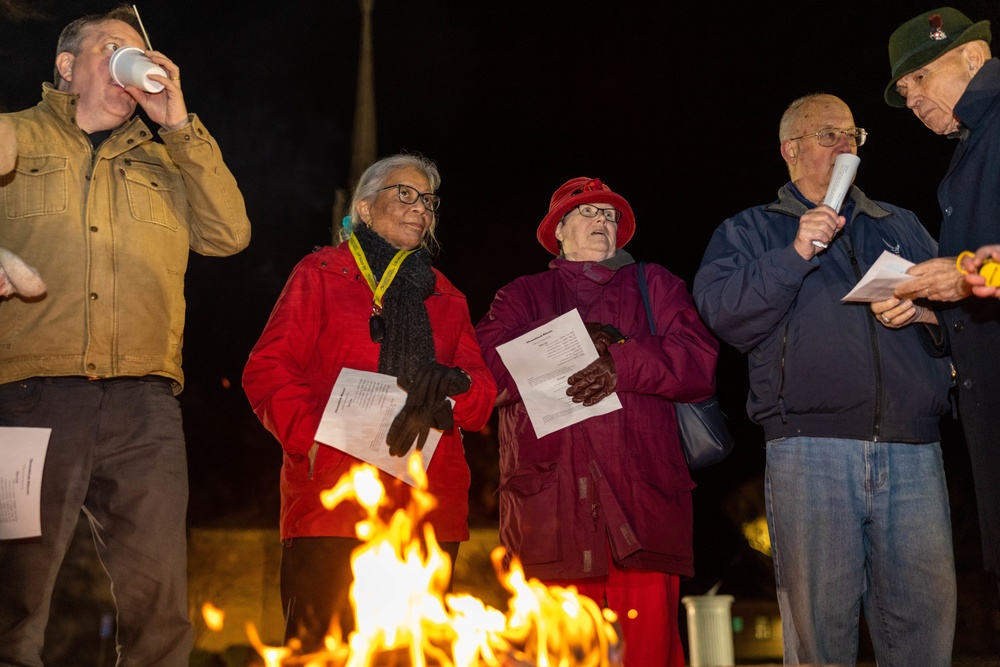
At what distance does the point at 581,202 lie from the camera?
178 inches

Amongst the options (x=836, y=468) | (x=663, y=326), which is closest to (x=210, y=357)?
(x=663, y=326)

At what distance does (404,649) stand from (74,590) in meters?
8.33

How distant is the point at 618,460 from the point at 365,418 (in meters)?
1.08

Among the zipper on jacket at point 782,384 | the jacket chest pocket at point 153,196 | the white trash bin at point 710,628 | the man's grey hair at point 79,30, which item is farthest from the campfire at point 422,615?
the white trash bin at point 710,628

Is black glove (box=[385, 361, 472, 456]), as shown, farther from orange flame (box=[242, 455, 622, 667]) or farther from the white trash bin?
the white trash bin

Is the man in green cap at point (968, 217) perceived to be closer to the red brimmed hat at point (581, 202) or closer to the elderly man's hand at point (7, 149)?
the red brimmed hat at point (581, 202)

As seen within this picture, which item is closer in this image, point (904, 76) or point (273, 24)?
point (904, 76)

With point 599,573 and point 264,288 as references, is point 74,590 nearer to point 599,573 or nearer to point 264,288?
point 264,288

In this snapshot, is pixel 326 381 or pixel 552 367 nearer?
pixel 326 381

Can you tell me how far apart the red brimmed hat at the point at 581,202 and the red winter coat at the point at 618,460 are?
0.45 metres

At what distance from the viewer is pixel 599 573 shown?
371 centimetres

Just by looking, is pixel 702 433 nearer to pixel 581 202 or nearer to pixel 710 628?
pixel 581 202

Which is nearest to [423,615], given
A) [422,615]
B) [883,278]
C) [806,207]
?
[422,615]

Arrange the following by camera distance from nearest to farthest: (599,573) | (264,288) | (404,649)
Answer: (404,649)
(599,573)
(264,288)
